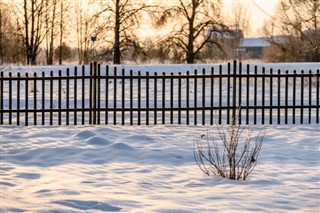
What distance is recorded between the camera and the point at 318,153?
33.7ft

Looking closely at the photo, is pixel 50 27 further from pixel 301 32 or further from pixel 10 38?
pixel 301 32

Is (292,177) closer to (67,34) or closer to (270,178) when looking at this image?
(270,178)

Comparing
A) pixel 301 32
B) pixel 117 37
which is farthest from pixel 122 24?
pixel 301 32

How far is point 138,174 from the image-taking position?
817 centimetres

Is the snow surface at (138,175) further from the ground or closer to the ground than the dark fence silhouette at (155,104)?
closer to the ground

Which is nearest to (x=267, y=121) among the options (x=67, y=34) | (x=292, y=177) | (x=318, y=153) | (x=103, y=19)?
(x=318, y=153)

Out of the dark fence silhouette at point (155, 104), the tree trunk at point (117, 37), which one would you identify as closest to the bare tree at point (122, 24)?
the tree trunk at point (117, 37)

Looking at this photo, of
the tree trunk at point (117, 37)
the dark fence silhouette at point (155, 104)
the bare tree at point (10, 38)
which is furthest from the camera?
the bare tree at point (10, 38)

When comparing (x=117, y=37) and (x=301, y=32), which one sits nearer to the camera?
(x=301, y=32)

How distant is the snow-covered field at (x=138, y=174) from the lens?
624cm

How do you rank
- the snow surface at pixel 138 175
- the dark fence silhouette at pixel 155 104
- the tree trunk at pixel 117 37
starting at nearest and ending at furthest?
the snow surface at pixel 138 175 < the dark fence silhouette at pixel 155 104 < the tree trunk at pixel 117 37

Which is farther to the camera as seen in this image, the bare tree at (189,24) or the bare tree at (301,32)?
the bare tree at (189,24)

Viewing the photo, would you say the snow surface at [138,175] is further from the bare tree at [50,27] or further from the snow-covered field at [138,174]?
the bare tree at [50,27]

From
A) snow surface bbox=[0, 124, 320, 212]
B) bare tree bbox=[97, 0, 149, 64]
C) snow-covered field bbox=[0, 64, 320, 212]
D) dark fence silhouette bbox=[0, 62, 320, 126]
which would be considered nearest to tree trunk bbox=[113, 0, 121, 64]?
bare tree bbox=[97, 0, 149, 64]
